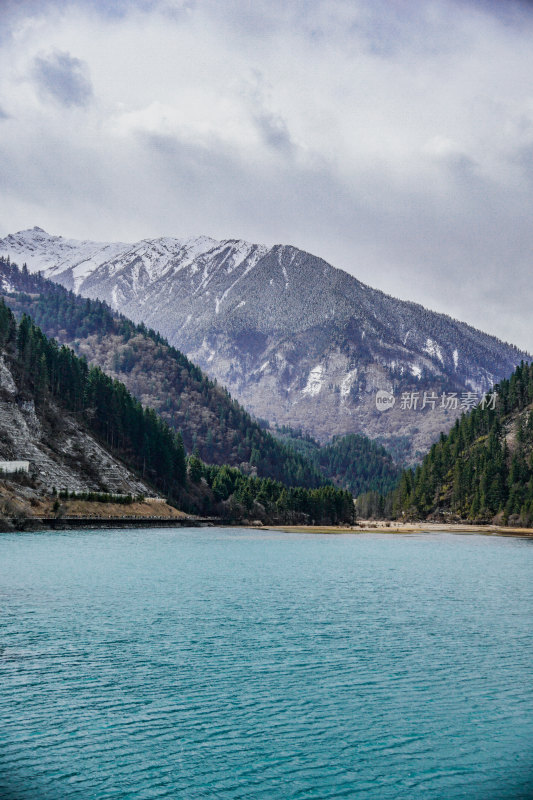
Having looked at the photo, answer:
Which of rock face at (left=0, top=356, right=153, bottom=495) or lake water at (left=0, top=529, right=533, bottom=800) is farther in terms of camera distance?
rock face at (left=0, top=356, right=153, bottom=495)

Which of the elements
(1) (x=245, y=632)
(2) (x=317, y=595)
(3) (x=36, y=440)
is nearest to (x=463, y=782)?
(1) (x=245, y=632)

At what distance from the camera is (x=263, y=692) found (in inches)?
1189

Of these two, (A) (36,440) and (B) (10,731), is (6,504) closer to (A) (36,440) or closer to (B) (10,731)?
(A) (36,440)

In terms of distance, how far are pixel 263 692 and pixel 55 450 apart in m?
145

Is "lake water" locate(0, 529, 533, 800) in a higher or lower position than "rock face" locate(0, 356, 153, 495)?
lower

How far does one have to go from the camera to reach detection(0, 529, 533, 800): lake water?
2175 cm

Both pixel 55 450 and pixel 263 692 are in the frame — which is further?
pixel 55 450

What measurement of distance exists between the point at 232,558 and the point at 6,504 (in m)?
53.7

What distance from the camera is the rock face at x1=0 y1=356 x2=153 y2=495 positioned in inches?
5994

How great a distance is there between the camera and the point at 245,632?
42.2 metres

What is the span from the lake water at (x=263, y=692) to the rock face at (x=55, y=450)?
92758 mm

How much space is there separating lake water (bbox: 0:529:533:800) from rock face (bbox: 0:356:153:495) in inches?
3652

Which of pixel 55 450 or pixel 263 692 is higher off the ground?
pixel 55 450

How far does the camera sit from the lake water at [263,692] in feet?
71.4
